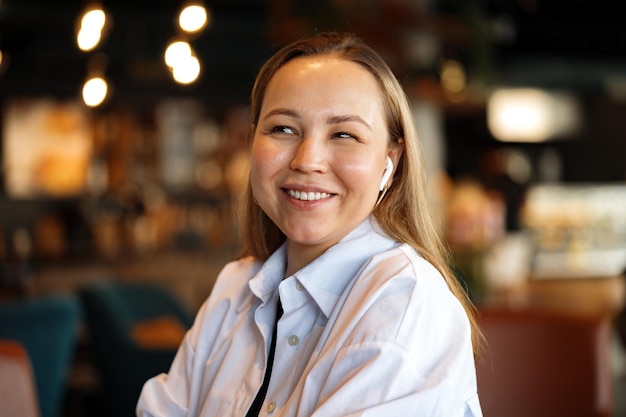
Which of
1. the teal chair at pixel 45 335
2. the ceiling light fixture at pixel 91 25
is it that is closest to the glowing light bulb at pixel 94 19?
the ceiling light fixture at pixel 91 25

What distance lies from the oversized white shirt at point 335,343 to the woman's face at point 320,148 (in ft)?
0.24

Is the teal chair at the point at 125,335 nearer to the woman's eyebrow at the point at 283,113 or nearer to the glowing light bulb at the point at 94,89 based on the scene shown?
the glowing light bulb at the point at 94,89

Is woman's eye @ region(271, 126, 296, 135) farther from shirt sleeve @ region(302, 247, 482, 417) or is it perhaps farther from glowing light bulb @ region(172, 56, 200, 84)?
glowing light bulb @ region(172, 56, 200, 84)

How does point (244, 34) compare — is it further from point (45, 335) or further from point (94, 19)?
point (45, 335)

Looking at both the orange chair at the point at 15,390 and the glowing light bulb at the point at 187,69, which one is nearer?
the orange chair at the point at 15,390

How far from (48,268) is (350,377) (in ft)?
22.4

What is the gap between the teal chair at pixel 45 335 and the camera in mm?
4227

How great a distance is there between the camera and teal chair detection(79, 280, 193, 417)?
414 centimetres

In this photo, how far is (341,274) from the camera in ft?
5.29

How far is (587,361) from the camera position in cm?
239

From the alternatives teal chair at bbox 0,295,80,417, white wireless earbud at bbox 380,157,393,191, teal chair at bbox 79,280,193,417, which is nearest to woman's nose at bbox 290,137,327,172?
white wireless earbud at bbox 380,157,393,191

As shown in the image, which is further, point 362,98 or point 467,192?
point 467,192

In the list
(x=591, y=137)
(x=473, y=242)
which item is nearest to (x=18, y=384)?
(x=473, y=242)

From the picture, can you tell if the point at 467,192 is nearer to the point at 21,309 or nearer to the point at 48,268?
the point at 48,268
